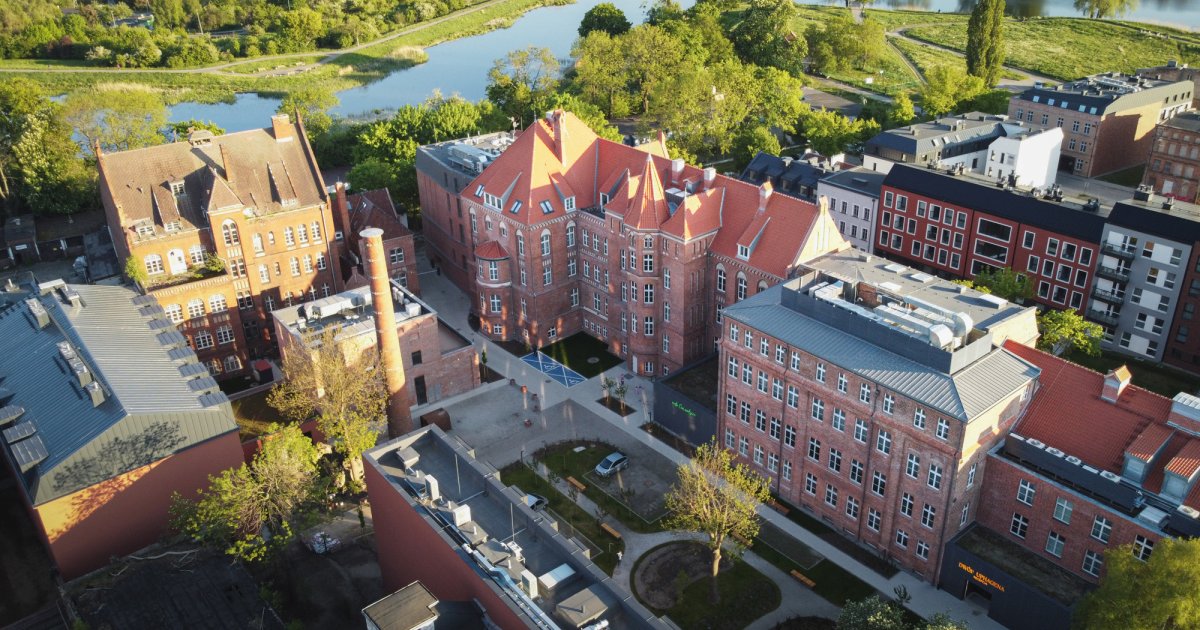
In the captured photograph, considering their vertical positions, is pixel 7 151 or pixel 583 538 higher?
pixel 7 151

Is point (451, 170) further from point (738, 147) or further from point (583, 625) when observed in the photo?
point (583, 625)

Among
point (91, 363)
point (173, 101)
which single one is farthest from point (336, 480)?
point (173, 101)

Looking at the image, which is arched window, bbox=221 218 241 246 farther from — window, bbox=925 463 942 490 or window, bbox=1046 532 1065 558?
window, bbox=1046 532 1065 558

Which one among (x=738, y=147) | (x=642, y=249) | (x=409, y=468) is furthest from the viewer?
(x=738, y=147)

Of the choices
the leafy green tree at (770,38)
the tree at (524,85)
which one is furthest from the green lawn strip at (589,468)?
the leafy green tree at (770,38)

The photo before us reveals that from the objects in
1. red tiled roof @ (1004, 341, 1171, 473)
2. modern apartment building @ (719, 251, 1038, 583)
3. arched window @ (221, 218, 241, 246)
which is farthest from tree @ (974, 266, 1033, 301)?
arched window @ (221, 218, 241, 246)

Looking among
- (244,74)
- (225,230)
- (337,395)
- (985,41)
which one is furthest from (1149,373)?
(244,74)

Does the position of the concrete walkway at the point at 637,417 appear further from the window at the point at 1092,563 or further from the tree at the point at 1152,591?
the tree at the point at 1152,591
